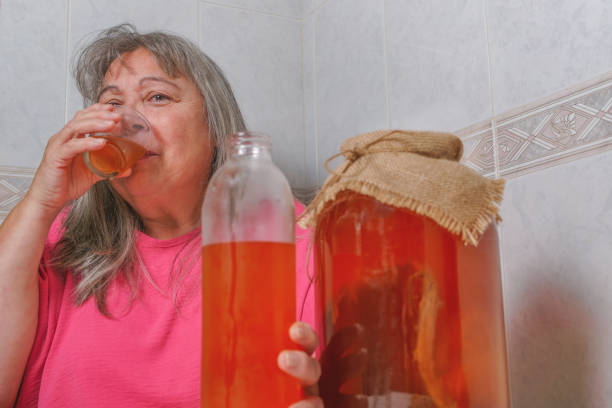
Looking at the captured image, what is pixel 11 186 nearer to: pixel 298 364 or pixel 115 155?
pixel 115 155

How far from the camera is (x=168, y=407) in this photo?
0.98 meters

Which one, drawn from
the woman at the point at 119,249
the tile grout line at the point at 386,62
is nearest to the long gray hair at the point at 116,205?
the woman at the point at 119,249

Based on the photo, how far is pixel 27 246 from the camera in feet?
3.21

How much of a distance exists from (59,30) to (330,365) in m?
1.23

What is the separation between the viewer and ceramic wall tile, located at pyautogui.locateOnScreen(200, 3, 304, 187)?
64.4 inches

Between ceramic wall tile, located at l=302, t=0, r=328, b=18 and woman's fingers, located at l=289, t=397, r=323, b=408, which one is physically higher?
ceramic wall tile, located at l=302, t=0, r=328, b=18

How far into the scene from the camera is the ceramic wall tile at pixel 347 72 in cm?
137

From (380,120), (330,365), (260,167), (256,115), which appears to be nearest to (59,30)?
(256,115)

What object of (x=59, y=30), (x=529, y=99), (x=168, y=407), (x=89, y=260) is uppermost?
(x=59, y=30)

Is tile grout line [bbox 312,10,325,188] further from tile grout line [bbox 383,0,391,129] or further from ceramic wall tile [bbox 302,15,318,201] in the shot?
tile grout line [bbox 383,0,391,129]

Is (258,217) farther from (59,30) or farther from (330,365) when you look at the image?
(59,30)

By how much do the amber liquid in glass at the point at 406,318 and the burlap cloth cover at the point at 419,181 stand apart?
0.8 inches

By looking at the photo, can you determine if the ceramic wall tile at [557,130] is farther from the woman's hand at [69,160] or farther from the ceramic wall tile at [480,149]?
the woman's hand at [69,160]

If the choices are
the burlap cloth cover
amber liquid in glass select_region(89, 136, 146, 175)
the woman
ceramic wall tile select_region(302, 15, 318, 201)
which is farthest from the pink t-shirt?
ceramic wall tile select_region(302, 15, 318, 201)
